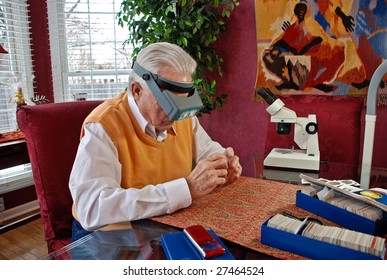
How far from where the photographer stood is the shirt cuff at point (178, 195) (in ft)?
3.29

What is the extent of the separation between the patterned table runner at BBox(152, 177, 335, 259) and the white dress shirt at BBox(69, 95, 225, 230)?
0.05 meters

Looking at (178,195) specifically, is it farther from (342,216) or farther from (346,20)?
(346,20)

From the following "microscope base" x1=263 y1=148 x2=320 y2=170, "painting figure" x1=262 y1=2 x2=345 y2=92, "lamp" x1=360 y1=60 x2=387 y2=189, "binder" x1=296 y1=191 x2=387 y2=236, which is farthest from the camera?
"painting figure" x1=262 y1=2 x2=345 y2=92

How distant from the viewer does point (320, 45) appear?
94.7 inches

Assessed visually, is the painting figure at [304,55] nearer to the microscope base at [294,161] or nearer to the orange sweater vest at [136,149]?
the microscope base at [294,161]

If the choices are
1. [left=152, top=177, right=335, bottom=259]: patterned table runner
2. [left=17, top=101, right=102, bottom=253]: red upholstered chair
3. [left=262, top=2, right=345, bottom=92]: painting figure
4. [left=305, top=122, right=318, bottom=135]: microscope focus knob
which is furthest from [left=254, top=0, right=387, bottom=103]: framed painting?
[left=17, top=101, right=102, bottom=253]: red upholstered chair

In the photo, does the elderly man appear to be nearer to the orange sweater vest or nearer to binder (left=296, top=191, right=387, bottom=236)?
the orange sweater vest

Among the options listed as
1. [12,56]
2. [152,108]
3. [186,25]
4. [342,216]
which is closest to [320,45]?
[186,25]

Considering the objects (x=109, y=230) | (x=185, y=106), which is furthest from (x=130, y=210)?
(x=185, y=106)

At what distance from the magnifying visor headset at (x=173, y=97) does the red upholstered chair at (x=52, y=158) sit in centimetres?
45

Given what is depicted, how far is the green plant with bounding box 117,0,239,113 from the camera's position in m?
2.45

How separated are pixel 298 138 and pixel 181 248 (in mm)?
1053

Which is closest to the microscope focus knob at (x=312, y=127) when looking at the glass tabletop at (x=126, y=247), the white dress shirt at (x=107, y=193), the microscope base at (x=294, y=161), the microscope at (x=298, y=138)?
the microscope at (x=298, y=138)
